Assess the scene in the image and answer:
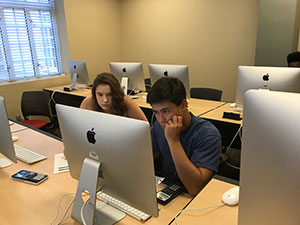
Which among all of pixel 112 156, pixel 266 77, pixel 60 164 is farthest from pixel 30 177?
pixel 266 77

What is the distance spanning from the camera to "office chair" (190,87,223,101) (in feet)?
10.4

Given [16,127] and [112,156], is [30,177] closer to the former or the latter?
[112,156]

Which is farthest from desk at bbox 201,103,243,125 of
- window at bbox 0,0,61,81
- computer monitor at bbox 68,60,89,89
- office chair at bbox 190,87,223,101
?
window at bbox 0,0,61,81

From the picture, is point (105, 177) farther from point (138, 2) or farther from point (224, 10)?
point (138, 2)

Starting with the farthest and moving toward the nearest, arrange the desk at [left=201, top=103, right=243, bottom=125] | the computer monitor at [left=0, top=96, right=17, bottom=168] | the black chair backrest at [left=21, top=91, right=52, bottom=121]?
the black chair backrest at [left=21, top=91, right=52, bottom=121], the desk at [left=201, top=103, right=243, bottom=125], the computer monitor at [left=0, top=96, right=17, bottom=168]

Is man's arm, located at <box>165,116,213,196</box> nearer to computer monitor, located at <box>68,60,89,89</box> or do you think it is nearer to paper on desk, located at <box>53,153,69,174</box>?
paper on desk, located at <box>53,153,69,174</box>

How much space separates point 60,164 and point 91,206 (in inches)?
27.1

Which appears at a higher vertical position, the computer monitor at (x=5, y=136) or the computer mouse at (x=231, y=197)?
the computer monitor at (x=5, y=136)

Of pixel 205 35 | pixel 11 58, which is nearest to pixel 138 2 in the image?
pixel 205 35

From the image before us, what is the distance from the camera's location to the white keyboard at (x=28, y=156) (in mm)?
1592

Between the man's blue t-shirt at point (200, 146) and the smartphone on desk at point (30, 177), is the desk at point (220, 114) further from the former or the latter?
the smartphone on desk at point (30, 177)

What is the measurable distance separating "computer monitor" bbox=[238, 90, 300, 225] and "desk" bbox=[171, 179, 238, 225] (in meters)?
0.35

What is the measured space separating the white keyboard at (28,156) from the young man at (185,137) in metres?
0.91

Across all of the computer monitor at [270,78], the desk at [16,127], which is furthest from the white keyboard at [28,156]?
the computer monitor at [270,78]
